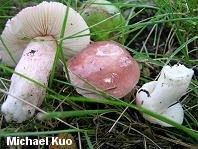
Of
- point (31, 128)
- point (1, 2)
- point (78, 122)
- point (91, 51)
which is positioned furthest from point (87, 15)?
point (31, 128)

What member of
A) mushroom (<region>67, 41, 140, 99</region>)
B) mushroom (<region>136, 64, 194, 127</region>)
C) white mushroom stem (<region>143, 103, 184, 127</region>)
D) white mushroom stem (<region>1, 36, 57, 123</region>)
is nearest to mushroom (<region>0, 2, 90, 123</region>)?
white mushroom stem (<region>1, 36, 57, 123</region>)

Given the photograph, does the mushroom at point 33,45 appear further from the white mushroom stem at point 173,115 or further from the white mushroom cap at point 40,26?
the white mushroom stem at point 173,115

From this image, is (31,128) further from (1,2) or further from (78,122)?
(1,2)

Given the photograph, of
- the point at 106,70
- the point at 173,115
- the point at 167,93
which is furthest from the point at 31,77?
the point at 173,115

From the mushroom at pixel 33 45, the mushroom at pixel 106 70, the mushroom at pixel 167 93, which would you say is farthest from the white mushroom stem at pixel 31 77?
the mushroom at pixel 167 93

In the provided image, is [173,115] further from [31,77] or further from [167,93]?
[31,77]

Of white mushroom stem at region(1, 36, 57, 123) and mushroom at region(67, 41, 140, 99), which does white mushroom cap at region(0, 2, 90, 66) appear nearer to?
white mushroom stem at region(1, 36, 57, 123)
